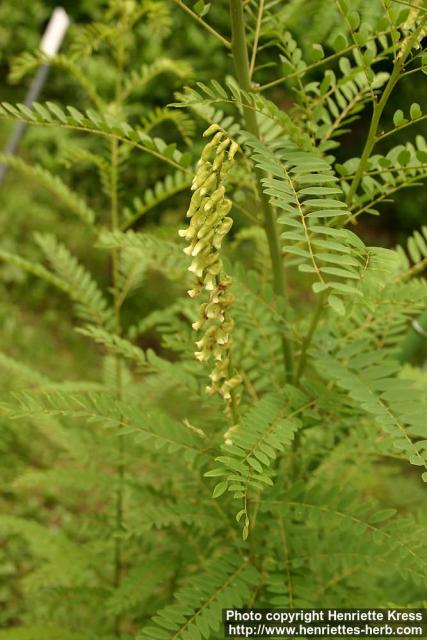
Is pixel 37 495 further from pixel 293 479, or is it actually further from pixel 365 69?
pixel 365 69

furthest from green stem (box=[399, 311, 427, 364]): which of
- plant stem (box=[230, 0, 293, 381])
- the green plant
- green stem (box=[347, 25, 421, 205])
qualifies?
green stem (box=[347, 25, 421, 205])

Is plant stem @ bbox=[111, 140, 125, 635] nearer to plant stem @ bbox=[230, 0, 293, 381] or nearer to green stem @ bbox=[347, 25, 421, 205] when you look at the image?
plant stem @ bbox=[230, 0, 293, 381]

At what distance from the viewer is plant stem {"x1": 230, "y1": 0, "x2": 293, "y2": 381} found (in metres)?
0.93

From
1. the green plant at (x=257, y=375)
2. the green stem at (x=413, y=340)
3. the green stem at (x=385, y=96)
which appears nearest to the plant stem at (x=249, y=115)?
the green plant at (x=257, y=375)

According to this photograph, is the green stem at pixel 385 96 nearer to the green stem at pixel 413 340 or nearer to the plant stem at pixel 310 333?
the plant stem at pixel 310 333

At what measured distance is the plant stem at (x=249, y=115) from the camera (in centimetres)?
93

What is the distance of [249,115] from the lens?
3.21 ft

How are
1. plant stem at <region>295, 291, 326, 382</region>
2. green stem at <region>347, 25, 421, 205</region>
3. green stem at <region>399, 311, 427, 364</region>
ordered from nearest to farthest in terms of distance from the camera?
green stem at <region>347, 25, 421, 205</region> < plant stem at <region>295, 291, 326, 382</region> < green stem at <region>399, 311, 427, 364</region>

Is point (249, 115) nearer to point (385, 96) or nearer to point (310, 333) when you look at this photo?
point (385, 96)

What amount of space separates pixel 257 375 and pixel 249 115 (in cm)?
43

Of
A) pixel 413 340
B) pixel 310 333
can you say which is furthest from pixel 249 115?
pixel 413 340

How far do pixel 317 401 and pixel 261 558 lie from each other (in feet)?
0.94

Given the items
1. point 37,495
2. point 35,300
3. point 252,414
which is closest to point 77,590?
point 252,414

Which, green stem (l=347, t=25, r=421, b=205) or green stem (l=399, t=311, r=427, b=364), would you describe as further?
green stem (l=399, t=311, r=427, b=364)
